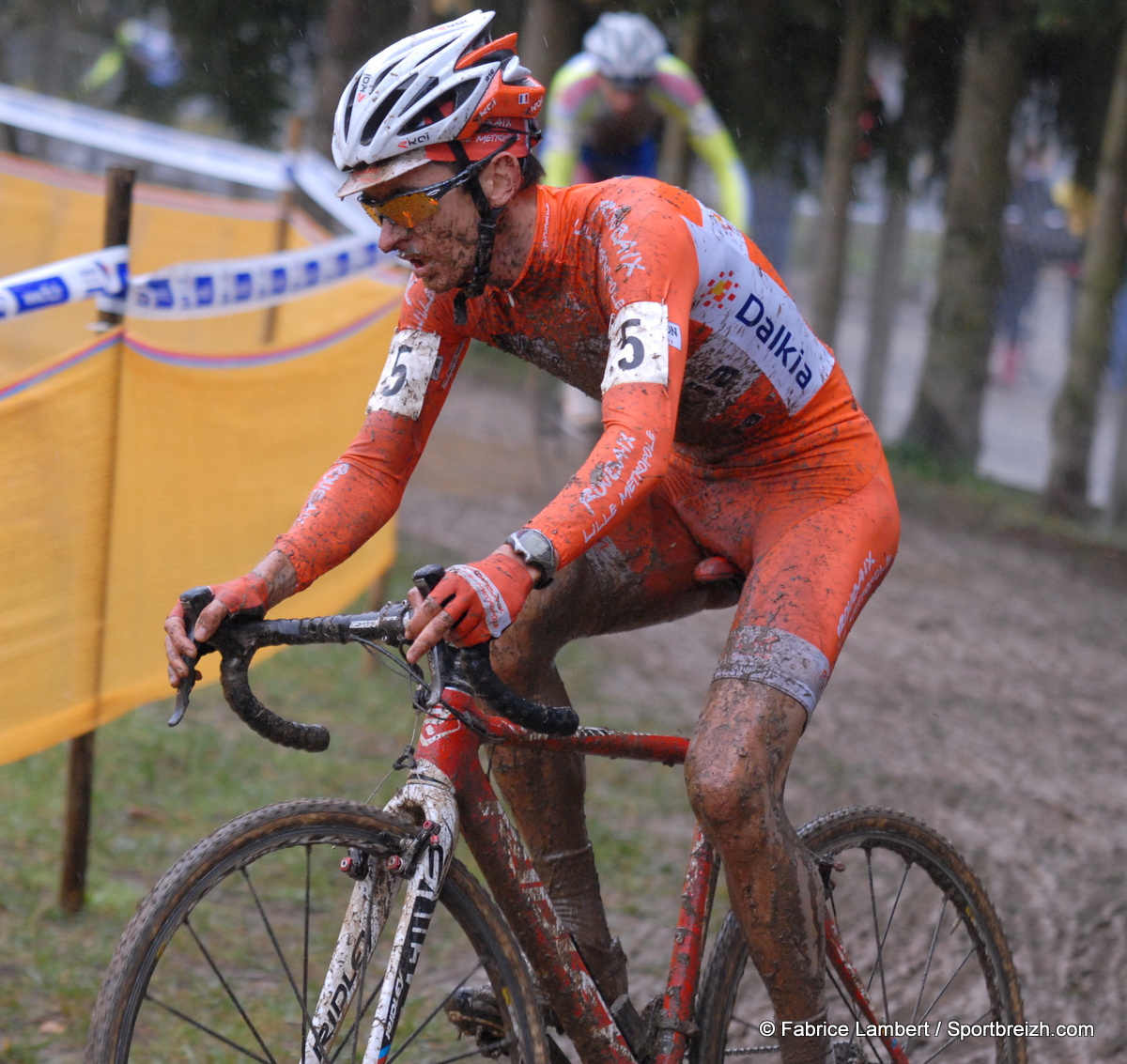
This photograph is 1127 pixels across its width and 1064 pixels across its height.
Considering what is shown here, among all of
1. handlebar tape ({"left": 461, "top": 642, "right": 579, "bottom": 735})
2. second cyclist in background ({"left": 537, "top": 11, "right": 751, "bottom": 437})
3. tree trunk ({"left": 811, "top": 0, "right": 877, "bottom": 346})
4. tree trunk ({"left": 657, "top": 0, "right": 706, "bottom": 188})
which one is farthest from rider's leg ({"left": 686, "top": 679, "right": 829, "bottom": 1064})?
tree trunk ({"left": 657, "top": 0, "right": 706, "bottom": 188})

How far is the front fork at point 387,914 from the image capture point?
2465 millimetres

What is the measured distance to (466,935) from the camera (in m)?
3.08

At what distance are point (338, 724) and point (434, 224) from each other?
391cm

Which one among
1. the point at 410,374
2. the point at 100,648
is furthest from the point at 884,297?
the point at 410,374

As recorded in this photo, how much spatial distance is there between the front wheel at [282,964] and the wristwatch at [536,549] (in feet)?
1.76

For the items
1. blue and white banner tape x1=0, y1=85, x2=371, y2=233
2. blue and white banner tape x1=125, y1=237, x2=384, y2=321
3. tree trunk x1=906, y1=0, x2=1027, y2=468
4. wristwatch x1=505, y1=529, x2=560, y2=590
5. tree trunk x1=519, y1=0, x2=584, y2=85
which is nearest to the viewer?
wristwatch x1=505, y1=529, x2=560, y2=590

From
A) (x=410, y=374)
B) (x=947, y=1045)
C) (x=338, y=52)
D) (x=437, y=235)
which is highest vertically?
(x=338, y=52)

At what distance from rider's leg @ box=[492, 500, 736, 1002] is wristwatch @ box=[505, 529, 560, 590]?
70 centimetres

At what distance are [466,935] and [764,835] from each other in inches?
29.6

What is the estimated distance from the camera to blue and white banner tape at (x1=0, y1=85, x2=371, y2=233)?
769cm

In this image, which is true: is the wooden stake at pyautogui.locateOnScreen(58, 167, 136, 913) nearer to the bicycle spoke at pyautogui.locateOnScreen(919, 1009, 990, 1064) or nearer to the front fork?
the front fork

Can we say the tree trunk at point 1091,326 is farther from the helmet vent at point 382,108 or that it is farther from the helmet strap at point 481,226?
the helmet vent at point 382,108

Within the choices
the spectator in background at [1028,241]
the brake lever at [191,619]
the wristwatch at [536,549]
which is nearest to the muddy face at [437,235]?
the wristwatch at [536,549]

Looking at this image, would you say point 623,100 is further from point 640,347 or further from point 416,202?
point 640,347
